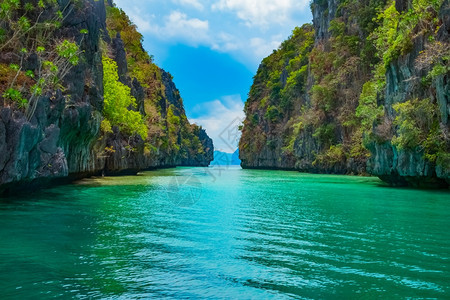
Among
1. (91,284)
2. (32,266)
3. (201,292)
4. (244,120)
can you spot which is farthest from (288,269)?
(244,120)

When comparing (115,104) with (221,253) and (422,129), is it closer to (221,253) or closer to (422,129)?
(422,129)

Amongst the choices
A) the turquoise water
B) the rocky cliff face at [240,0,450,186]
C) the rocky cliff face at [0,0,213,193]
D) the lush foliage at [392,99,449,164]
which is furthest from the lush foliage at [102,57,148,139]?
the lush foliage at [392,99,449,164]

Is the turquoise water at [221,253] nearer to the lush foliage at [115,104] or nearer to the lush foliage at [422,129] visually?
the lush foliage at [422,129]

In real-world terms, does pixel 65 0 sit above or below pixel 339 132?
above

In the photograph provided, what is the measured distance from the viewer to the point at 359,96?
3781 cm

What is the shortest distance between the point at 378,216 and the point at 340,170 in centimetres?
3111

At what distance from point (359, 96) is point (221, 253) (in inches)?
1374

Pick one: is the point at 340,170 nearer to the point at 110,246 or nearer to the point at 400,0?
the point at 400,0

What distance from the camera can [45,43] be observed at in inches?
686

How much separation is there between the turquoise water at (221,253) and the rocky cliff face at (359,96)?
832 cm

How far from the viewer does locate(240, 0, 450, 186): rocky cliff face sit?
1880 centimetres

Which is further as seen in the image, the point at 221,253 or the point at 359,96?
the point at 359,96

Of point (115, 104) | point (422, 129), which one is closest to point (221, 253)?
point (422, 129)

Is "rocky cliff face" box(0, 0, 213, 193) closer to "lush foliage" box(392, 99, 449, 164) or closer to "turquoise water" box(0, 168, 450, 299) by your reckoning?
"turquoise water" box(0, 168, 450, 299)
